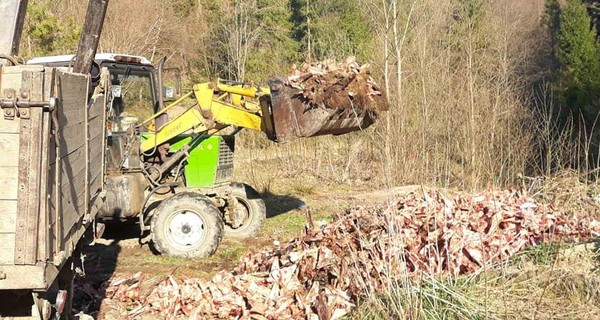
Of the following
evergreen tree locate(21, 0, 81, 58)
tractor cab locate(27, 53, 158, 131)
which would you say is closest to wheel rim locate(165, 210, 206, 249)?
tractor cab locate(27, 53, 158, 131)

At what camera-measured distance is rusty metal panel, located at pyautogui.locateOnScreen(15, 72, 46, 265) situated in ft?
9.68

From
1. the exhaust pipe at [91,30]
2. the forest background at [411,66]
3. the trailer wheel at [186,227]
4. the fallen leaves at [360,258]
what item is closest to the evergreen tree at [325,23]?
the forest background at [411,66]

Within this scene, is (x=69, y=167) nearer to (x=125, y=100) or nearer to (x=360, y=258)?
(x=360, y=258)

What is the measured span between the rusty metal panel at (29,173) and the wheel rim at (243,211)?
6.48 meters

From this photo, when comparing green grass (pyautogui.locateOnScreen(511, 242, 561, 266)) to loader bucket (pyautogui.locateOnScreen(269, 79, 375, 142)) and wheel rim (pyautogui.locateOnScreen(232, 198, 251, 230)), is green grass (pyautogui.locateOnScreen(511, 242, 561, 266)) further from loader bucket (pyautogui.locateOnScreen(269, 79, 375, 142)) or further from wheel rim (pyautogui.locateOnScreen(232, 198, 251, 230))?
wheel rim (pyautogui.locateOnScreen(232, 198, 251, 230))

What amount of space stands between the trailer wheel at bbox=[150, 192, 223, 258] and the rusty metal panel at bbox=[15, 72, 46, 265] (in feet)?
16.5

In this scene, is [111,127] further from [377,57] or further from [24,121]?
[377,57]

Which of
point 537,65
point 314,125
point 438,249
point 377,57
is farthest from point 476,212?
point 537,65

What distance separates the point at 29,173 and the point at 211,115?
18.2 feet

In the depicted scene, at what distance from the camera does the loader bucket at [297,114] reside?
741 centimetres

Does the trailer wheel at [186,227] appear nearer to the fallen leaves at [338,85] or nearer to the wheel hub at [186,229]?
the wheel hub at [186,229]

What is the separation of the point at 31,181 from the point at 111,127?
5366 mm

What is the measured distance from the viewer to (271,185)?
48.8 ft

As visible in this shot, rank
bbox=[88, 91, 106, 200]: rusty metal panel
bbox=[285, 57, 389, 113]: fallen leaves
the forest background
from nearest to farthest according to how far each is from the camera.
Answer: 1. bbox=[88, 91, 106, 200]: rusty metal panel
2. bbox=[285, 57, 389, 113]: fallen leaves
3. the forest background
